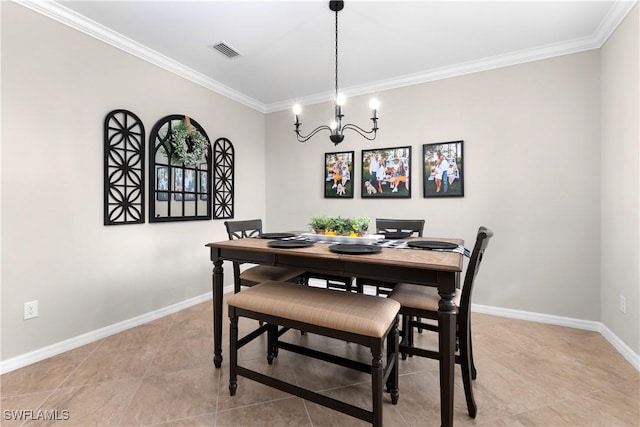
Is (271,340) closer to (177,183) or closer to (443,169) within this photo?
(177,183)

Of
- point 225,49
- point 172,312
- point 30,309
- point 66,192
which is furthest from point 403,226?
point 30,309

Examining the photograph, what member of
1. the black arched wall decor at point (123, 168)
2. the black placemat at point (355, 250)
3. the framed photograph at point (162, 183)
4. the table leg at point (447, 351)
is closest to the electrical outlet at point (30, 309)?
the black arched wall decor at point (123, 168)

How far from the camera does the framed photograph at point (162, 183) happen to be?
2910mm

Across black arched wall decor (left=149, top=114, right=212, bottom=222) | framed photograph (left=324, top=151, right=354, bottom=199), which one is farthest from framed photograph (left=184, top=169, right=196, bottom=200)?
framed photograph (left=324, top=151, right=354, bottom=199)

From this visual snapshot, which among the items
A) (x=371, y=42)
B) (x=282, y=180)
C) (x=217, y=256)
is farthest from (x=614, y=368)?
(x=282, y=180)

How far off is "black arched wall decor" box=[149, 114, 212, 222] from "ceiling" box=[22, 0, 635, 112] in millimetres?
677

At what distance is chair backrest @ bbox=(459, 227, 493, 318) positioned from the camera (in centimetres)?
145

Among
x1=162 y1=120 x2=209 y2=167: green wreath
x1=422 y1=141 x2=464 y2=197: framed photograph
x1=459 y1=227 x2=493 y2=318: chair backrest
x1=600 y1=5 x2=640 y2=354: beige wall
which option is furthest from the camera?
x1=422 y1=141 x2=464 y2=197: framed photograph

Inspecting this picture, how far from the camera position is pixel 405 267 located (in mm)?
1411

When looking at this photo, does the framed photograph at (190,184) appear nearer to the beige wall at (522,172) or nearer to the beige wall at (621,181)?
the beige wall at (522,172)

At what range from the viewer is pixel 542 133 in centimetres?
283

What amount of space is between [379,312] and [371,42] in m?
2.47

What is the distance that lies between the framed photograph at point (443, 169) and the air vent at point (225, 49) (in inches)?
88.8

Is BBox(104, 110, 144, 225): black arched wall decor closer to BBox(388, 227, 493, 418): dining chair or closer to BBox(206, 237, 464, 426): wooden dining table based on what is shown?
BBox(206, 237, 464, 426): wooden dining table
